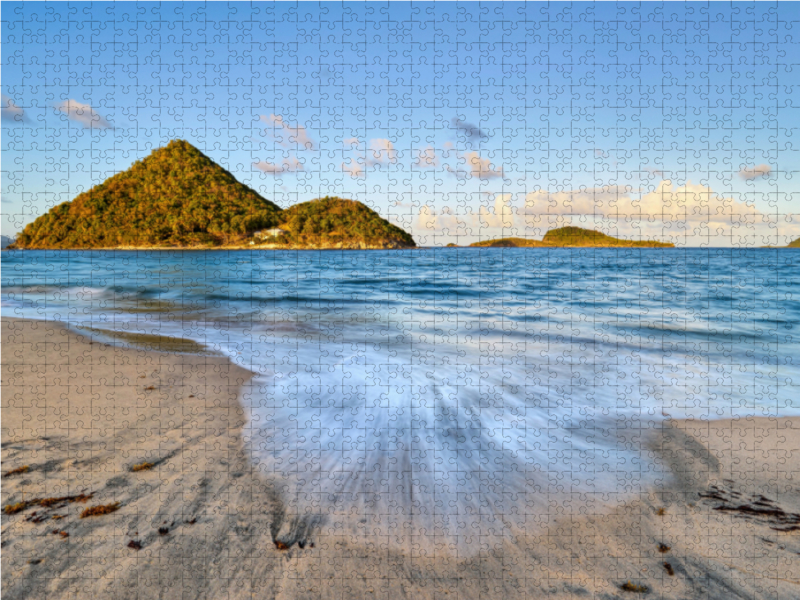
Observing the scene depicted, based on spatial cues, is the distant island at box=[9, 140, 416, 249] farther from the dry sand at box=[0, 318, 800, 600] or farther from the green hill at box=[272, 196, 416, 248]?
the dry sand at box=[0, 318, 800, 600]

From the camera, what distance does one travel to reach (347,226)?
67.8 m

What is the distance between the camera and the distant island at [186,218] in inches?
2494

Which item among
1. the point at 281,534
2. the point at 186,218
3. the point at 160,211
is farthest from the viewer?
the point at 160,211

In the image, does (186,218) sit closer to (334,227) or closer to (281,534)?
(334,227)

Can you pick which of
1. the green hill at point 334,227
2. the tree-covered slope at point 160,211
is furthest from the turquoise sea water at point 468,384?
the tree-covered slope at point 160,211

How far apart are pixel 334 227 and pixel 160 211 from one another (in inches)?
1239

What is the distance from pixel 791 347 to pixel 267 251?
74076mm

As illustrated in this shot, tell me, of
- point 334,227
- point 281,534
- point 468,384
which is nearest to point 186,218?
point 334,227

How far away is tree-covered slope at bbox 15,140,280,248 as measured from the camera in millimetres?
62812

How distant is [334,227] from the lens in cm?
6669

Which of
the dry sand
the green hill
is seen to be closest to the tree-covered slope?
the green hill

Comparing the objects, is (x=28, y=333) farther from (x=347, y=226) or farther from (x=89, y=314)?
(x=347, y=226)

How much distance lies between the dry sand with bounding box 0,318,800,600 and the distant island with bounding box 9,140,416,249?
61957 millimetres

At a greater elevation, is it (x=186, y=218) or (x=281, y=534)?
(x=186, y=218)
